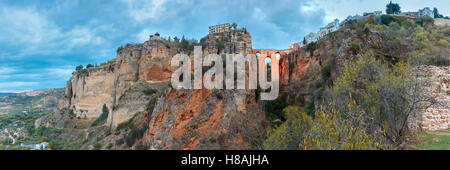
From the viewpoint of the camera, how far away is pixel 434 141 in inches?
253

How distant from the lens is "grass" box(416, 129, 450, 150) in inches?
229

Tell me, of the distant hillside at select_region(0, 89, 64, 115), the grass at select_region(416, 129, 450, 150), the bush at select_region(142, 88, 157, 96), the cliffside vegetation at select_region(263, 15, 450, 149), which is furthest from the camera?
the distant hillside at select_region(0, 89, 64, 115)

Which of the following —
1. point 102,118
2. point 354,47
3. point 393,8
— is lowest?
point 102,118

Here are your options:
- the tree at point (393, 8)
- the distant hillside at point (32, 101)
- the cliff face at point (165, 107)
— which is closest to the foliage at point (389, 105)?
the cliff face at point (165, 107)

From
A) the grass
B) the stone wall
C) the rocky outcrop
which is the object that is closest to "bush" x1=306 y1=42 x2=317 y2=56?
the rocky outcrop

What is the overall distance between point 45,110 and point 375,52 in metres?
66.5

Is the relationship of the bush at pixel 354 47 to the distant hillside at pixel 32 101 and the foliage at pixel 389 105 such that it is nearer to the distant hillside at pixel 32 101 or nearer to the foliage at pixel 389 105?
the foliage at pixel 389 105

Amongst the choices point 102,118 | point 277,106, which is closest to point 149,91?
point 277,106

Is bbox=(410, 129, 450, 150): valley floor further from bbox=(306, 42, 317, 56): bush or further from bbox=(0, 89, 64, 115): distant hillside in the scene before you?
bbox=(0, 89, 64, 115): distant hillside

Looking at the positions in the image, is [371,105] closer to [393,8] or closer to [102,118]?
[102,118]

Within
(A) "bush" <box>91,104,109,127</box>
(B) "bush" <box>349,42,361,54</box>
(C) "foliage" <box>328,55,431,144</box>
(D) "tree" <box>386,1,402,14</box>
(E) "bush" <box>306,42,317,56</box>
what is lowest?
(A) "bush" <box>91,104,109,127</box>
